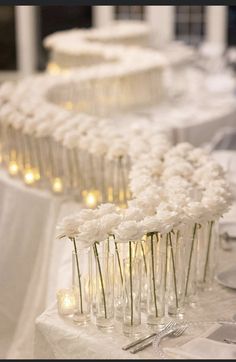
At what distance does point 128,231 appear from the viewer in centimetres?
290

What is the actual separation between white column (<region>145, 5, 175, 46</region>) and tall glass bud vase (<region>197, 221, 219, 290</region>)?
965 cm

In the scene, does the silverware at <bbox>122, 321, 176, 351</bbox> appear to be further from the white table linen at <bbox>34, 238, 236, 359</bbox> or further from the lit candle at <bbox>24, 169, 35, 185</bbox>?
the lit candle at <bbox>24, 169, 35, 185</bbox>

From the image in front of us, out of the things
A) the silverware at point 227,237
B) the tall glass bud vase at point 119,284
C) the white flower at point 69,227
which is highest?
the white flower at point 69,227

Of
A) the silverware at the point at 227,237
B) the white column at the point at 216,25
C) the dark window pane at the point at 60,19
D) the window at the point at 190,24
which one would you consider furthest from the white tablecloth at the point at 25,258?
the dark window pane at the point at 60,19

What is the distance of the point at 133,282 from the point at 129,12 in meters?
10.7

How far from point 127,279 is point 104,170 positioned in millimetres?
1683

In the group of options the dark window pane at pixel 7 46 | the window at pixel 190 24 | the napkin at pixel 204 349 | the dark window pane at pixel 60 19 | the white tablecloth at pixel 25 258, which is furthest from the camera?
the dark window pane at pixel 7 46

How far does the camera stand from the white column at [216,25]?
12.6 metres

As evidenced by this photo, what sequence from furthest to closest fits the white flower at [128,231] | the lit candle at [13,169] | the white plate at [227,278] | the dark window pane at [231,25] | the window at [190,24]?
the dark window pane at [231,25] → the window at [190,24] → the lit candle at [13,169] → the white plate at [227,278] → the white flower at [128,231]

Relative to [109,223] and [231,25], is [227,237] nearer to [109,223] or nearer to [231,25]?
[109,223]

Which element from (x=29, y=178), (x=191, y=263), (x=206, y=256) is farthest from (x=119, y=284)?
(x=29, y=178)

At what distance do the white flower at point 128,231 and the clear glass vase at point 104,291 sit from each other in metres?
0.16

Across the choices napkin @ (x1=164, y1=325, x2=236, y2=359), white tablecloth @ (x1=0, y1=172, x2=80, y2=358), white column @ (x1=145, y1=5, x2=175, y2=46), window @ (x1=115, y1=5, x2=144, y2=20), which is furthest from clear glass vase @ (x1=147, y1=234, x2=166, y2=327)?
window @ (x1=115, y1=5, x2=144, y2=20)

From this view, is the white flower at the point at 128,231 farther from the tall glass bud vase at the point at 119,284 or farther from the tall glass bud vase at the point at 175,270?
the tall glass bud vase at the point at 175,270
